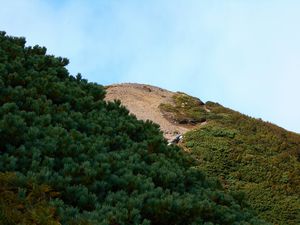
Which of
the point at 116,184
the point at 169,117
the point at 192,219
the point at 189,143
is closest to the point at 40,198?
the point at 116,184

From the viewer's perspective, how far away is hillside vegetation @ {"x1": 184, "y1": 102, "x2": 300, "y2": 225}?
25.9 m

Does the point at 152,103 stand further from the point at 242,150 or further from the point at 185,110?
the point at 242,150

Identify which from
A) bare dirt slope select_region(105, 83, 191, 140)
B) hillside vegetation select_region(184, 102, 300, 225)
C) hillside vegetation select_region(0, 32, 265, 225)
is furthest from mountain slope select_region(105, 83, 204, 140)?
hillside vegetation select_region(0, 32, 265, 225)

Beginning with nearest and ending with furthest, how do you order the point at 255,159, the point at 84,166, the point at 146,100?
the point at 84,166 → the point at 255,159 → the point at 146,100

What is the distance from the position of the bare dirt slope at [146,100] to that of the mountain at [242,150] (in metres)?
0.06

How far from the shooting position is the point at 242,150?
30.0 metres

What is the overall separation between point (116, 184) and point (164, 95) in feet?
99.2

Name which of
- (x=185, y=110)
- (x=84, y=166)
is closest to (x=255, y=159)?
(x=185, y=110)

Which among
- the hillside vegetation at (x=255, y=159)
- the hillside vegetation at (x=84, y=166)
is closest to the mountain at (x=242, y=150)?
the hillside vegetation at (x=255, y=159)

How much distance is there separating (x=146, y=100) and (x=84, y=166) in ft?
93.3

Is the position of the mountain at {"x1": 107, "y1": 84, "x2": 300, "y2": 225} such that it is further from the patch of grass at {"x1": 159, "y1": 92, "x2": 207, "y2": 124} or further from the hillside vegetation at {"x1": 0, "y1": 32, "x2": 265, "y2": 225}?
the hillside vegetation at {"x1": 0, "y1": 32, "x2": 265, "y2": 225}

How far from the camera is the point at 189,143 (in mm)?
30062

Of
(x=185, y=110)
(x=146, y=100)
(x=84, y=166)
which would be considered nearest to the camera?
(x=84, y=166)

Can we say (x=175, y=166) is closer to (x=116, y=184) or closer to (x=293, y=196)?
(x=116, y=184)
